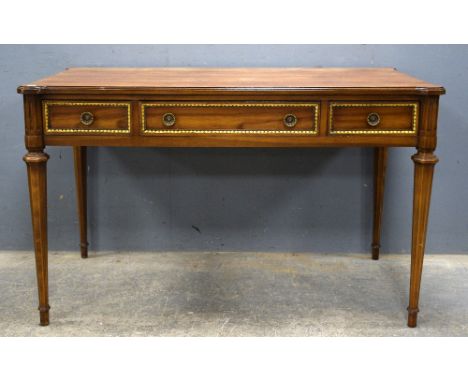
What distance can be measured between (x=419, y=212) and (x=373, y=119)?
41cm

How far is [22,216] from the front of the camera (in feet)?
12.5

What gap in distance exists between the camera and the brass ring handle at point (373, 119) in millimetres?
2795

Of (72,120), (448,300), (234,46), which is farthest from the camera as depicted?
(234,46)

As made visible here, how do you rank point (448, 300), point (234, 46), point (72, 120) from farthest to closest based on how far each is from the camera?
point (234, 46), point (448, 300), point (72, 120)

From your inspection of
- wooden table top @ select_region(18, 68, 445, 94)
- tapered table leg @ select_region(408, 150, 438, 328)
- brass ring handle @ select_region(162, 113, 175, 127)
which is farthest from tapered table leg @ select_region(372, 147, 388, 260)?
brass ring handle @ select_region(162, 113, 175, 127)

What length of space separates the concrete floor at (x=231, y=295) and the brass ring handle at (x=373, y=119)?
2.68 ft

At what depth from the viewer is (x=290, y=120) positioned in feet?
9.21

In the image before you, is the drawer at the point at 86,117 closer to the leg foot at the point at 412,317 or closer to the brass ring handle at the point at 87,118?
the brass ring handle at the point at 87,118

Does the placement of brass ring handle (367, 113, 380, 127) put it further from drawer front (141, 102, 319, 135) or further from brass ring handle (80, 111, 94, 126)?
brass ring handle (80, 111, 94, 126)

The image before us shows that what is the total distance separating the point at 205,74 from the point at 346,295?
3.82 feet

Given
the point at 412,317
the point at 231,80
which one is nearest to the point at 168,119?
the point at 231,80

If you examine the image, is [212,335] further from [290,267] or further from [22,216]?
[22,216]

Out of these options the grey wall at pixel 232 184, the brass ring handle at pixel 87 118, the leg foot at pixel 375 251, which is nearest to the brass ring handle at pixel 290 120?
the brass ring handle at pixel 87 118
